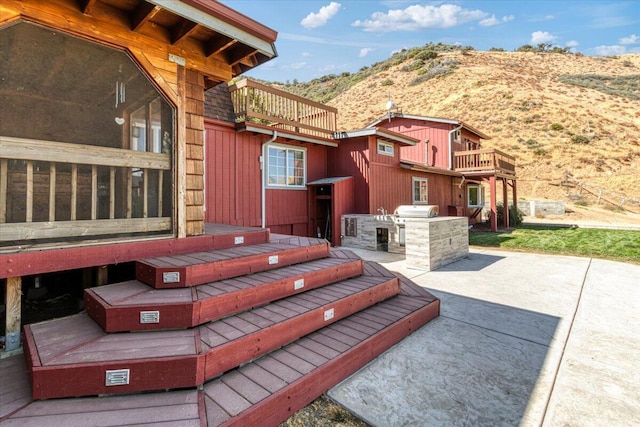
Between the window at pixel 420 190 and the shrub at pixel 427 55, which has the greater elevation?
the shrub at pixel 427 55

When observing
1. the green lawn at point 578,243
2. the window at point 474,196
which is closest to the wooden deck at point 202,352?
the green lawn at point 578,243

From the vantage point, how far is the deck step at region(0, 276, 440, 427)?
Result: 160 centimetres

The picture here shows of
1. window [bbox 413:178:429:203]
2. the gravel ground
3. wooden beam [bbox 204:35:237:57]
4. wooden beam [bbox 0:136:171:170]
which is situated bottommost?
the gravel ground

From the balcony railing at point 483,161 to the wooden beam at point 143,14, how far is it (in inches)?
534

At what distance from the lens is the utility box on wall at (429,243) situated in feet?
20.6

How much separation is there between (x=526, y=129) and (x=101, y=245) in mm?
34126

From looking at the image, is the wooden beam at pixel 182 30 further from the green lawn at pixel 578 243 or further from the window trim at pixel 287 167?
the green lawn at pixel 578 243

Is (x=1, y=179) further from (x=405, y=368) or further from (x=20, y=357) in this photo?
(x=405, y=368)

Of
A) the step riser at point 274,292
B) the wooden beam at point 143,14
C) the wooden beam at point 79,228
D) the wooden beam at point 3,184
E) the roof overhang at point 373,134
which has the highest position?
the roof overhang at point 373,134

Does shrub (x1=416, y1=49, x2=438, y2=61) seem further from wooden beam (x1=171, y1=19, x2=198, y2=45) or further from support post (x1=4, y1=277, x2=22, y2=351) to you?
support post (x1=4, y1=277, x2=22, y2=351)

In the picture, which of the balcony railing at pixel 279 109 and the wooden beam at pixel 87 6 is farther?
the balcony railing at pixel 279 109

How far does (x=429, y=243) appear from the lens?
6223 millimetres

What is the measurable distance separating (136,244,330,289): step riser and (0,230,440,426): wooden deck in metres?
0.04

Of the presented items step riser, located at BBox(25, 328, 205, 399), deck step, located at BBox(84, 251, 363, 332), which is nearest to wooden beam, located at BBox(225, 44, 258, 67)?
deck step, located at BBox(84, 251, 363, 332)
